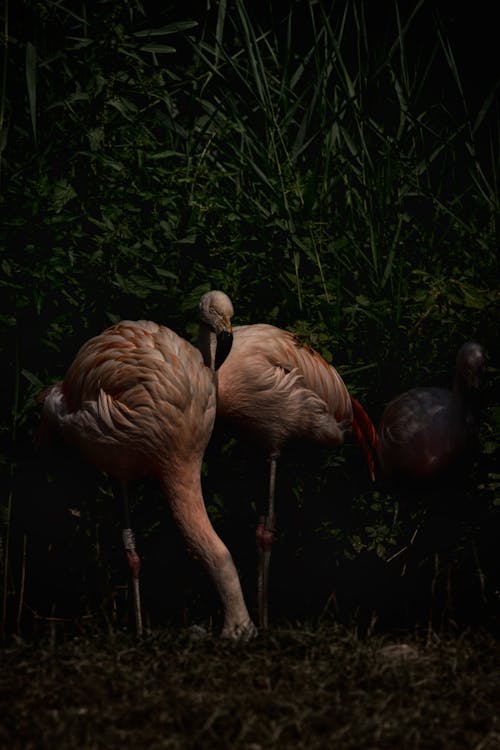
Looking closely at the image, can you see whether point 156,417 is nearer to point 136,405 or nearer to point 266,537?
point 136,405

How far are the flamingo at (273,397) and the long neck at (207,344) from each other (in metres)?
0.07

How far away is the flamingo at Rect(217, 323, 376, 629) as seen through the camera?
11.0ft

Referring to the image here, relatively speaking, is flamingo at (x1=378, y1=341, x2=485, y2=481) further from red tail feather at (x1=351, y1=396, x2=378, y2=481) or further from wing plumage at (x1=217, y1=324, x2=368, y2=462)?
wing plumage at (x1=217, y1=324, x2=368, y2=462)

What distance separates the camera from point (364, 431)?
3.52 metres

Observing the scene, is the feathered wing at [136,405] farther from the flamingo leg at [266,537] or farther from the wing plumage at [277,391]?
the flamingo leg at [266,537]

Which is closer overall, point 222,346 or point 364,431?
point 222,346

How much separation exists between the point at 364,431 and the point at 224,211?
2.97 feet

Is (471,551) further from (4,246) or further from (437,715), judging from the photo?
(4,246)

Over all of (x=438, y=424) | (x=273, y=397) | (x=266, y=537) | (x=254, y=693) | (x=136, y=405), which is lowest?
(x=266, y=537)

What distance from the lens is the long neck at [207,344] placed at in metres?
3.29

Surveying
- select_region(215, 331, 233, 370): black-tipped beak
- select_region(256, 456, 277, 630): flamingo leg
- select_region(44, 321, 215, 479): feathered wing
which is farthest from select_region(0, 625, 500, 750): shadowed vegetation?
select_region(215, 331, 233, 370): black-tipped beak

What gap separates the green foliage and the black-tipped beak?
10.4 inches

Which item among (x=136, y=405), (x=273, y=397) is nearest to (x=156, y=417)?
(x=136, y=405)

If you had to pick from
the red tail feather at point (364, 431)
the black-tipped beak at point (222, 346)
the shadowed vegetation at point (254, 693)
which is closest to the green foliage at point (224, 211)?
the red tail feather at point (364, 431)
